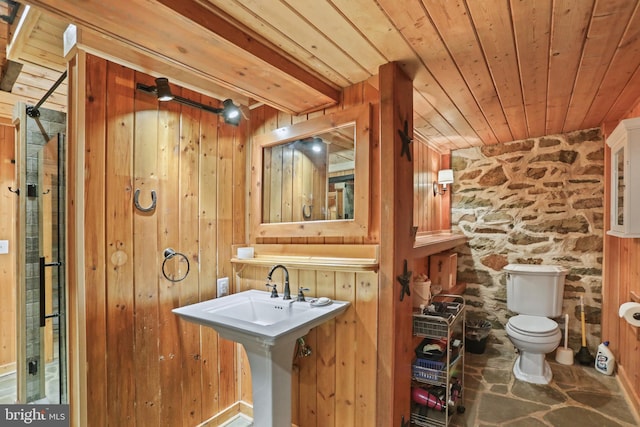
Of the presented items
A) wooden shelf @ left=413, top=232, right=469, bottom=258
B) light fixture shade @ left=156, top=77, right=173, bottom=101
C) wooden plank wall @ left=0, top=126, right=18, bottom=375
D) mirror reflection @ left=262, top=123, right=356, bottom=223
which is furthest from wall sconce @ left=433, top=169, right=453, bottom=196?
wooden plank wall @ left=0, top=126, right=18, bottom=375

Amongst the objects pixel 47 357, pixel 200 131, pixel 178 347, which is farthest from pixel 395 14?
pixel 47 357

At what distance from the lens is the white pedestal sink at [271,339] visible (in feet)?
4.59

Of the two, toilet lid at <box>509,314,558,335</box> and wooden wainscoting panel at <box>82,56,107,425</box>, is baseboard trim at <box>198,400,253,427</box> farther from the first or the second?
toilet lid at <box>509,314,558,335</box>

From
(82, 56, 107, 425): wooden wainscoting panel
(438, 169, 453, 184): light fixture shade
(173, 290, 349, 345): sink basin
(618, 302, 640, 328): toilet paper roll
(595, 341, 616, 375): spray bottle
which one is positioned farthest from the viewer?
(438, 169, 453, 184): light fixture shade

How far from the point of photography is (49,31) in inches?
60.2

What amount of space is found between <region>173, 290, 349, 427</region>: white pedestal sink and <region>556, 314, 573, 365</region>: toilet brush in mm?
2573

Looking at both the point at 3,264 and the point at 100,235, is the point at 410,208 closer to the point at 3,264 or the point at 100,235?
the point at 100,235

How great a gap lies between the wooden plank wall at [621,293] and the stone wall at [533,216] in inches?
A: 5.0

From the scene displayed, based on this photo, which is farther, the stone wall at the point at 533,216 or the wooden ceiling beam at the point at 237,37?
the stone wall at the point at 533,216

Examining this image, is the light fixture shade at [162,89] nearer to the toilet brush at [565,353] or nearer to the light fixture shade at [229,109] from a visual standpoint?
the light fixture shade at [229,109]

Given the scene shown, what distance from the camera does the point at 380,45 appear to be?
1.52m

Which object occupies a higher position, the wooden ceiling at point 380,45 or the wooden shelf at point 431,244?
the wooden ceiling at point 380,45

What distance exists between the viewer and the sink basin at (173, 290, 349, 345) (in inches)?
54.9

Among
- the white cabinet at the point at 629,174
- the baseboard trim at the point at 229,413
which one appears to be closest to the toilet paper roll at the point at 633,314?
the white cabinet at the point at 629,174
